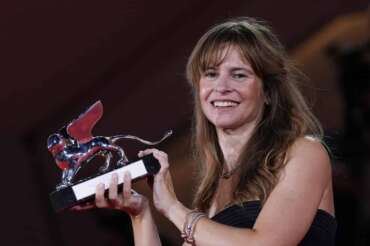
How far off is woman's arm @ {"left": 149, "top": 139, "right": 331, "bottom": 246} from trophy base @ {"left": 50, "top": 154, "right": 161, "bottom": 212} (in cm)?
8

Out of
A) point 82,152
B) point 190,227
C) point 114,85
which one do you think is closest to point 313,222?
point 190,227

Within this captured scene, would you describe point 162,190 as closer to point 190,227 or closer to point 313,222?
point 190,227

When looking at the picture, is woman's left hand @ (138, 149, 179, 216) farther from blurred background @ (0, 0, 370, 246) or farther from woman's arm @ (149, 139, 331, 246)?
blurred background @ (0, 0, 370, 246)

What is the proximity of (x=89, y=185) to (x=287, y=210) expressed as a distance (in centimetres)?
36

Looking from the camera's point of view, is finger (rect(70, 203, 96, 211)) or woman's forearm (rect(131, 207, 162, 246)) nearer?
finger (rect(70, 203, 96, 211))

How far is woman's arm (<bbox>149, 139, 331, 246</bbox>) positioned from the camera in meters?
1.64

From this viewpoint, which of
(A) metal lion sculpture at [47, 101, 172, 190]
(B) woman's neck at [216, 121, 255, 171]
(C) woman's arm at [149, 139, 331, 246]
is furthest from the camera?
(B) woman's neck at [216, 121, 255, 171]

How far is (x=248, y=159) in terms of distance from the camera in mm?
1819

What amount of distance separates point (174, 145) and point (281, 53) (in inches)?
95.3

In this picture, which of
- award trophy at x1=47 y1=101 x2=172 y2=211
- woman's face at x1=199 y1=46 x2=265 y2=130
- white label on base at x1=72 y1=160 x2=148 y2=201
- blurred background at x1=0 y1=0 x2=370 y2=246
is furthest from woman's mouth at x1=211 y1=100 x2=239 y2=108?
blurred background at x1=0 y1=0 x2=370 y2=246

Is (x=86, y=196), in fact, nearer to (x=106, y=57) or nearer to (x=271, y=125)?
(x=271, y=125)

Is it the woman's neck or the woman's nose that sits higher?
the woman's nose

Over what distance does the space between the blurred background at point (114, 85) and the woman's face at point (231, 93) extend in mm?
1293

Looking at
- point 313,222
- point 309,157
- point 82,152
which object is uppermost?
point 82,152
